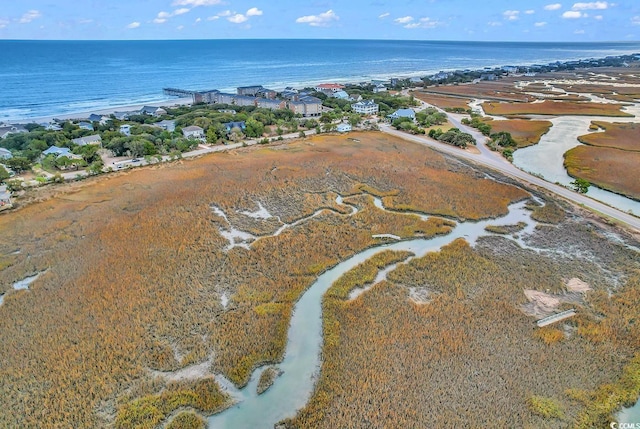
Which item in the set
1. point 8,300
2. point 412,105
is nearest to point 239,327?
point 8,300

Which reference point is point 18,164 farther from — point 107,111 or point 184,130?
point 107,111

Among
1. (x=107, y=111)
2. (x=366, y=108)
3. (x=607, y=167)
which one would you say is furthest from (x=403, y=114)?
(x=107, y=111)

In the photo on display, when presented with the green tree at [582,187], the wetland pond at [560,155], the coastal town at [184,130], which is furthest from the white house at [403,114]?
the green tree at [582,187]

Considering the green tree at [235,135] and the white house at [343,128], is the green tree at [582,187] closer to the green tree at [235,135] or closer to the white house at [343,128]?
the white house at [343,128]

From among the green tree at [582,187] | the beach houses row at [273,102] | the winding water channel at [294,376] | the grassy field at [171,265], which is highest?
the beach houses row at [273,102]

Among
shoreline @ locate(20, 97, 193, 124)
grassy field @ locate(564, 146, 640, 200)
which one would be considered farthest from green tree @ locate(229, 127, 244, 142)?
grassy field @ locate(564, 146, 640, 200)

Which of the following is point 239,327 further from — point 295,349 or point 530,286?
point 530,286
